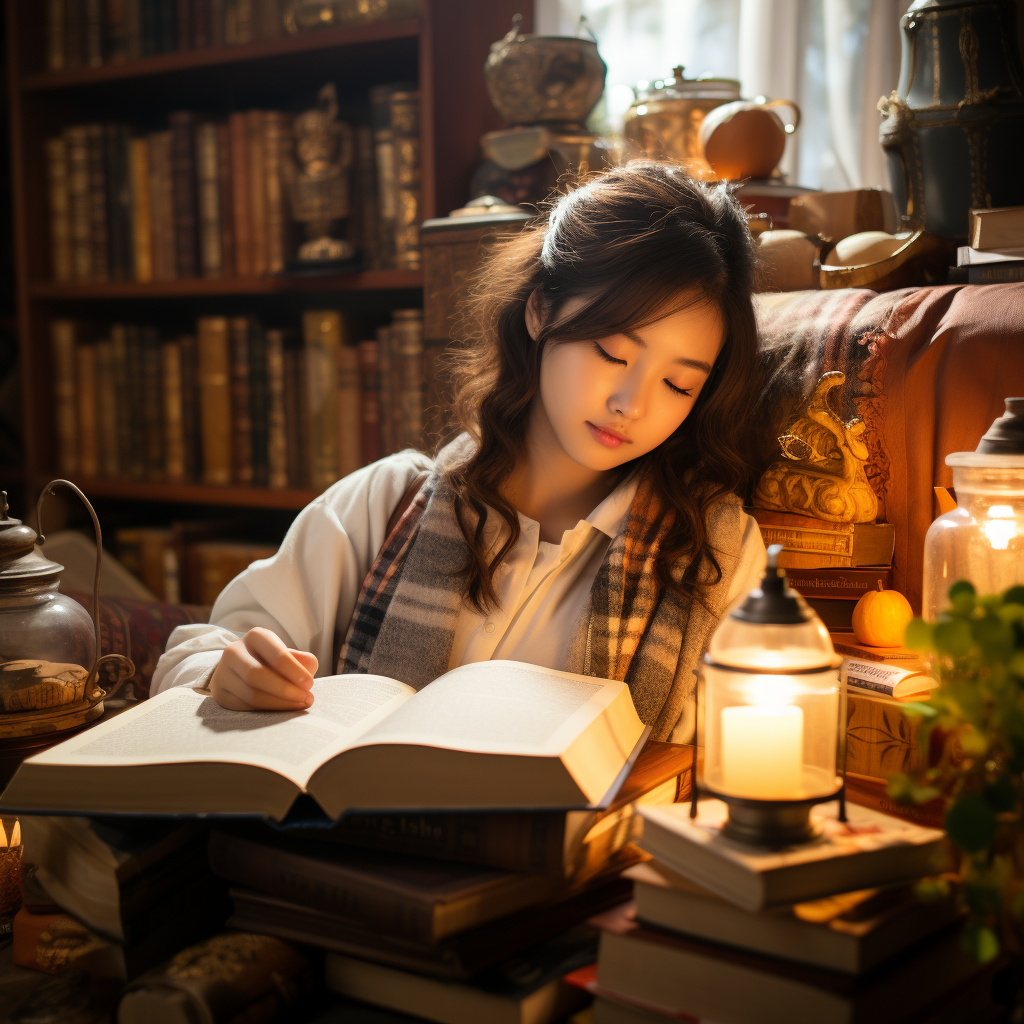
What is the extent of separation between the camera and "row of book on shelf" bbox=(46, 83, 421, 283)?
1.92m

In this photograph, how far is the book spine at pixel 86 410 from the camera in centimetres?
233

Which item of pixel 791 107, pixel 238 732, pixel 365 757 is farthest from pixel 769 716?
pixel 791 107

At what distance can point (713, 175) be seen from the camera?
1512mm

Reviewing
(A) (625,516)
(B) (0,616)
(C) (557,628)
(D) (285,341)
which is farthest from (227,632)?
(D) (285,341)

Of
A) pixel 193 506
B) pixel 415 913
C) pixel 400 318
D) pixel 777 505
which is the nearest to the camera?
pixel 415 913

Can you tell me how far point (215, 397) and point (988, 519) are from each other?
172 centimetres

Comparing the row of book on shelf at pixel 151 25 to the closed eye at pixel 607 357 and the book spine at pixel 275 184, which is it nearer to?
the book spine at pixel 275 184

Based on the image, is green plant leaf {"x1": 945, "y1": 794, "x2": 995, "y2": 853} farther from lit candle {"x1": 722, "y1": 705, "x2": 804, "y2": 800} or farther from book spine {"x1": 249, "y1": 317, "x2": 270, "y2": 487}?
book spine {"x1": 249, "y1": 317, "x2": 270, "y2": 487}

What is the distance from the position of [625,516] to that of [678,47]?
1171 mm

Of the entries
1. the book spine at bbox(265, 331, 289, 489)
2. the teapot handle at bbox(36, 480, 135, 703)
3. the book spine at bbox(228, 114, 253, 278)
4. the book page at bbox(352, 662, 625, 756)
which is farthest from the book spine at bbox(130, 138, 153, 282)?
the book page at bbox(352, 662, 625, 756)

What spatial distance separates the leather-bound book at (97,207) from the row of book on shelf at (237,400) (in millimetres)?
145

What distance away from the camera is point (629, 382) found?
1.08 meters

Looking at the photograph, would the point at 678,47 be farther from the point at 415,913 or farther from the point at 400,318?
the point at 415,913

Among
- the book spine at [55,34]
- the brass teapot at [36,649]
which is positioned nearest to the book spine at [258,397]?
the book spine at [55,34]
